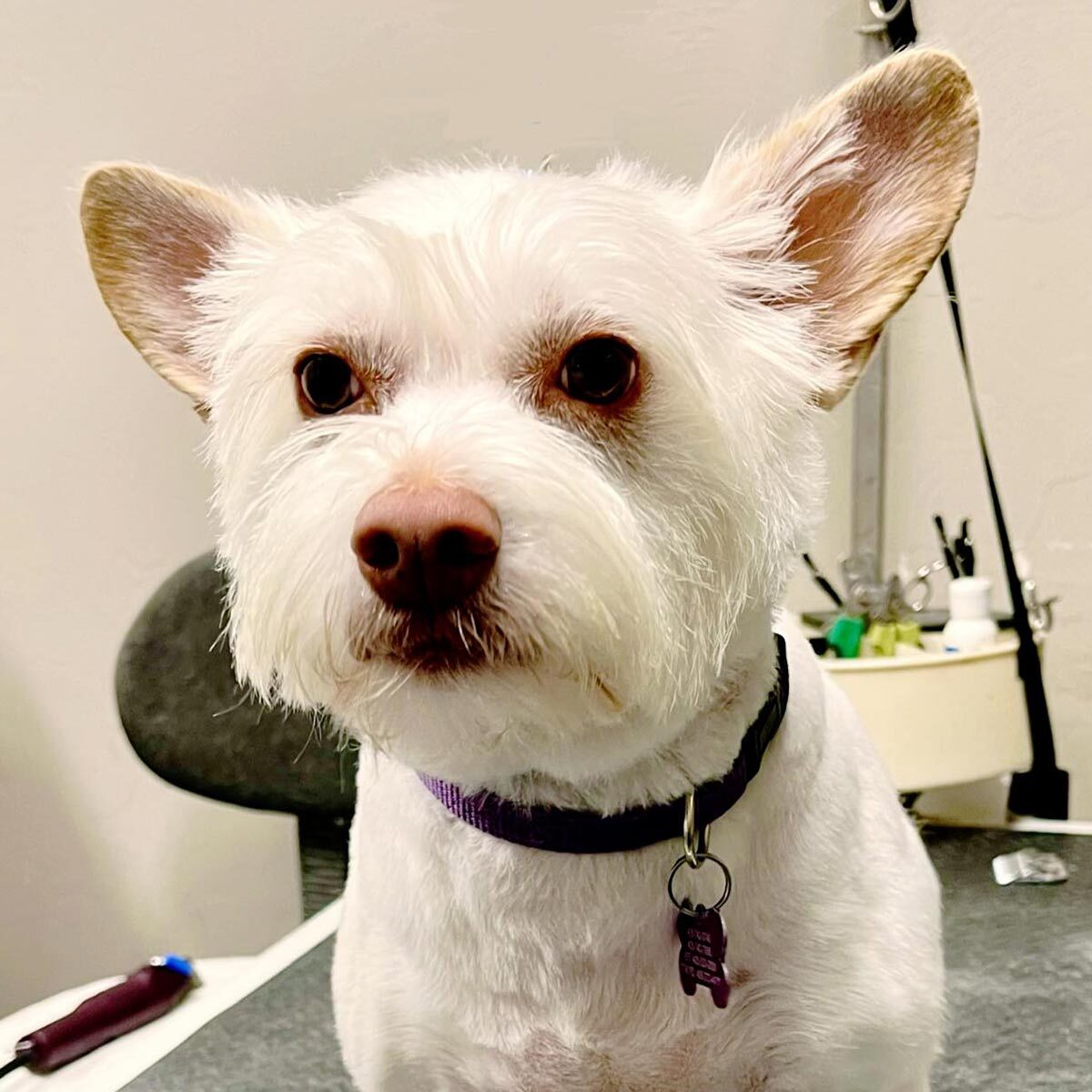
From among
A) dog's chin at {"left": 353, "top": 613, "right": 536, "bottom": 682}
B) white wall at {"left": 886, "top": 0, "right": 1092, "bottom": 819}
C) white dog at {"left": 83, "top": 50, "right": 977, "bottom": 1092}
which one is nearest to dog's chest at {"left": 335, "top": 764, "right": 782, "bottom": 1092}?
white dog at {"left": 83, "top": 50, "right": 977, "bottom": 1092}

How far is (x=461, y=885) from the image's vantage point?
22.4 inches

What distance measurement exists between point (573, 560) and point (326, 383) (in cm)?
17

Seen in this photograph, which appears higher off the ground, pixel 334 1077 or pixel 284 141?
pixel 284 141

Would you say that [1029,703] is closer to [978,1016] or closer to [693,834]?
[978,1016]

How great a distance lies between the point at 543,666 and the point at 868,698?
0.77 meters

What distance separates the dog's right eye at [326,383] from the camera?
0.50m

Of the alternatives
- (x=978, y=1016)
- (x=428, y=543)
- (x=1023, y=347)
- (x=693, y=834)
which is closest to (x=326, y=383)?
(x=428, y=543)

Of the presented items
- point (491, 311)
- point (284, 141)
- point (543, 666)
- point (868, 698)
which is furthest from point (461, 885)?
point (284, 141)

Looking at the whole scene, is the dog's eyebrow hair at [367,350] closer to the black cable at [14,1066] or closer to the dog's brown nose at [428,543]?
the dog's brown nose at [428,543]

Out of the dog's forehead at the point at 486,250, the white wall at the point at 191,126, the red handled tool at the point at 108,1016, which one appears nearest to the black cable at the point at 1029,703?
the white wall at the point at 191,126

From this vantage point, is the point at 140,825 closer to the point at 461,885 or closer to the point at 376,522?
the point at 461,885

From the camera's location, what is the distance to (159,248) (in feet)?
2.10

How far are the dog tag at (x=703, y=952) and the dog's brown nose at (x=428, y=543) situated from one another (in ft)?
0.79

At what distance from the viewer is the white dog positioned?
16.8 inches
